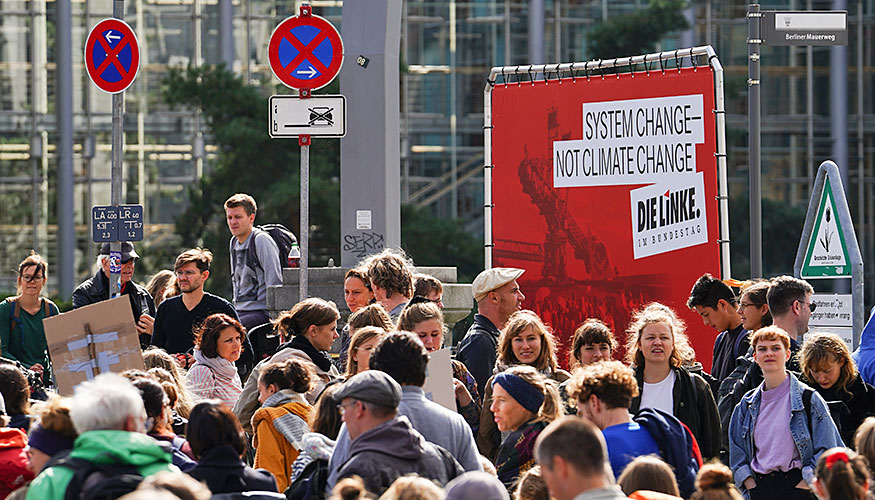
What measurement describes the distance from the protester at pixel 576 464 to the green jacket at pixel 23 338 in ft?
21.3

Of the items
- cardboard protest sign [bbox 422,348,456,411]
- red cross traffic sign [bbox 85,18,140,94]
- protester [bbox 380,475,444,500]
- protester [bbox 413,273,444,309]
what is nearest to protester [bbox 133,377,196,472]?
cardboard protest sign [bbox 422,348,456,411]

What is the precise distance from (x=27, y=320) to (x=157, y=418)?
466 cm

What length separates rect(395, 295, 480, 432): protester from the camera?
7.77 meters

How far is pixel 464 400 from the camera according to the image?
25.5ft

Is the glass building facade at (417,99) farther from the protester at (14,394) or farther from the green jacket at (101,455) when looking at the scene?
the green jacket at (101,455)

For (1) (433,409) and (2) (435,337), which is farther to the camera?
(2) (435,337)

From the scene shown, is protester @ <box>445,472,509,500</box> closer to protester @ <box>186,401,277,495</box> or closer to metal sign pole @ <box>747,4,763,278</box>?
protester @ <box>186,401,277,495</box>

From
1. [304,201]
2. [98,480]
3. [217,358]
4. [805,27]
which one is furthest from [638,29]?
[98,480]

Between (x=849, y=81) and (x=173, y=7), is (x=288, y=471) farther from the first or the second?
(x=849, y=81)

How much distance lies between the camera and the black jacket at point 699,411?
7.65 meters

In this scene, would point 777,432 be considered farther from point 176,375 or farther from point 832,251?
point 832,251

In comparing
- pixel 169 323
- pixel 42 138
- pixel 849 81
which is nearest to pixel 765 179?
pixel 849 81

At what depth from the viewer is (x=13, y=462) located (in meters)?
6.47

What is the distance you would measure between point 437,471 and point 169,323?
4821 mm
